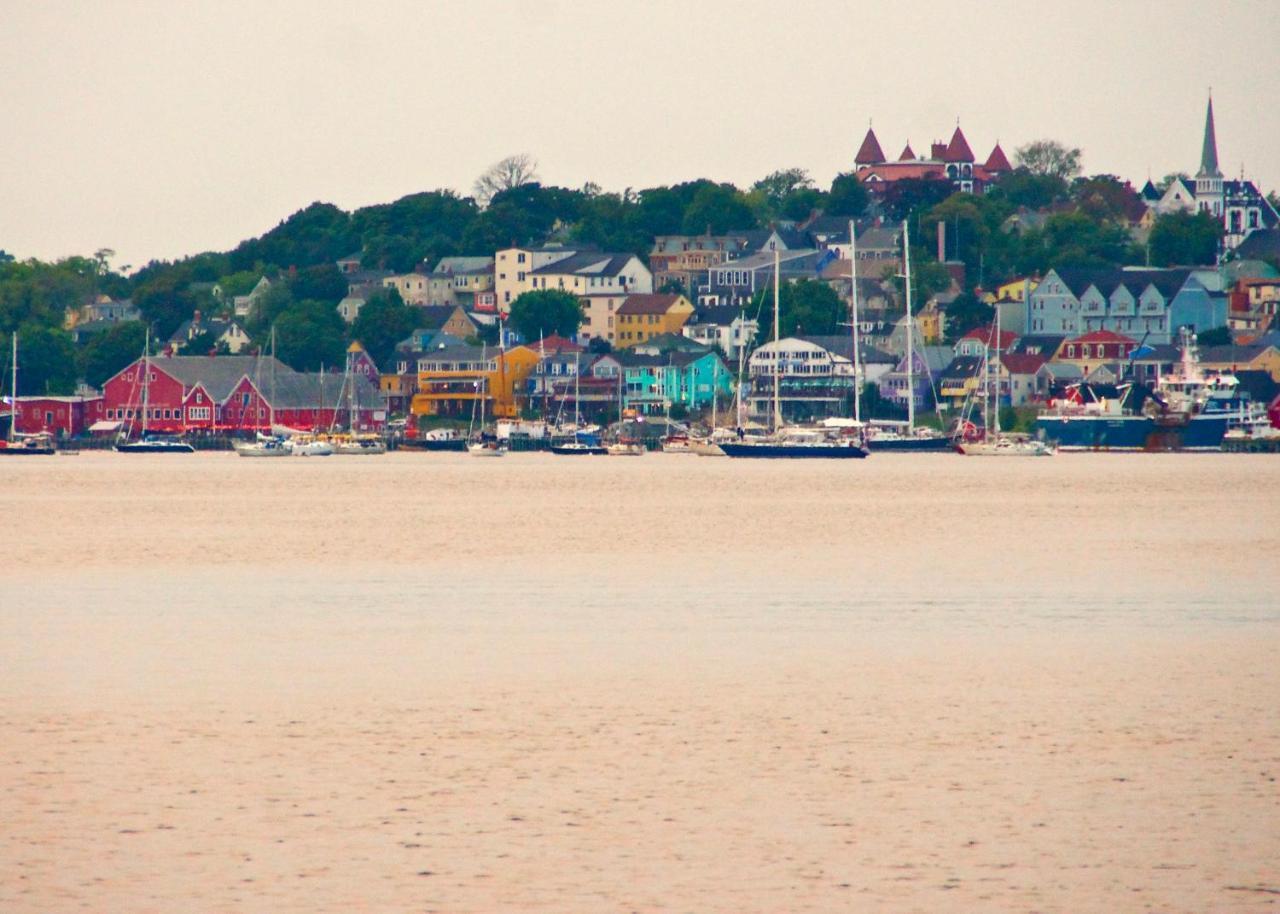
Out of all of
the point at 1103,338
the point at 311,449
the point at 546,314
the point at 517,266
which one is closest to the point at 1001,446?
the point at 1103,338

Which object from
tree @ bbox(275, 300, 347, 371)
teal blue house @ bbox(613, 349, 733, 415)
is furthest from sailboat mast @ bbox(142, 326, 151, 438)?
teal blue house @ bbox(613, 349, 733, 415)

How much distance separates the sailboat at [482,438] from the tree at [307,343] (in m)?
14.9

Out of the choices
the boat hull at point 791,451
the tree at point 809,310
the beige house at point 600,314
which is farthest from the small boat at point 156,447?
the beige house at point 600,314

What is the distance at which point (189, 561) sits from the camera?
146 ft

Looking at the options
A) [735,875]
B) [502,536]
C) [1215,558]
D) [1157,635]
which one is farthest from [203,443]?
[735,875]

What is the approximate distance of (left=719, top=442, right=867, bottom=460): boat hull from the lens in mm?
119375

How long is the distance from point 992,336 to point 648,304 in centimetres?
3135

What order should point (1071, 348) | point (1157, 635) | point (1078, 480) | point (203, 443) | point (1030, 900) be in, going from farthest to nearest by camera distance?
point (1071, 348), point (203, 443), point (1078, 480), point (1157, 635), point (1030, 900)

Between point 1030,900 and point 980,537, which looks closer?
point 1030,900

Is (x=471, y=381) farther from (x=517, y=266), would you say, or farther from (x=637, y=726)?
(x=637, y=726)

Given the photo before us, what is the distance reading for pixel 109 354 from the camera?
170 metres

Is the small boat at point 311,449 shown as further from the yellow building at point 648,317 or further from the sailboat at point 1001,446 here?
the yellow building at point 648,317

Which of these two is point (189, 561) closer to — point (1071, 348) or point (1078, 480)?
point (1078, 480)

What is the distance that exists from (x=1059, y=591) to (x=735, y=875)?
22473mm
